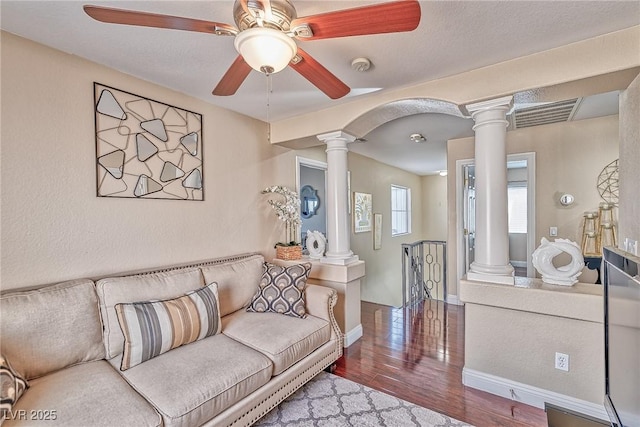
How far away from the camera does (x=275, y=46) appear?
1.27 m

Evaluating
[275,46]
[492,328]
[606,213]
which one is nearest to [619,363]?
[492,328]

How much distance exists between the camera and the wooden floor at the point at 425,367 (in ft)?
6.59

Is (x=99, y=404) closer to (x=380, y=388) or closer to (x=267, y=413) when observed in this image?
(x=267, y=413)

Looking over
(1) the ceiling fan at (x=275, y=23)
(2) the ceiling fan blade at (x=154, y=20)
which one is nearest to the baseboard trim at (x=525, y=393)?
(1) the ceiling fan at (x=275, y=23)

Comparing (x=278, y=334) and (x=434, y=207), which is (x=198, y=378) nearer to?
(x=278, y=334)

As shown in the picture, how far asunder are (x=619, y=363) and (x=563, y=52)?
1894 millimetres

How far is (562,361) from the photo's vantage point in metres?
2.01

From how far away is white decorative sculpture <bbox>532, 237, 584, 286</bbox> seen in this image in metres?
2.05

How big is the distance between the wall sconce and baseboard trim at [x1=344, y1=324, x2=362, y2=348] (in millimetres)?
2831

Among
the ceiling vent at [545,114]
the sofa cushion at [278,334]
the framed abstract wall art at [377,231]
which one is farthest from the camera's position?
the framed abstract wall art at [377,231]

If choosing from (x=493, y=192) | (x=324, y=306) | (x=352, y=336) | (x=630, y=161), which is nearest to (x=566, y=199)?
(x=630, y=161)

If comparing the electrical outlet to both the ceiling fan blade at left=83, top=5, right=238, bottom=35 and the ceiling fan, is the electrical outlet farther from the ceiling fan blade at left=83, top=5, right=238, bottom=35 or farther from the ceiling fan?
the ceiling fan blade at left=83, top=5, right=238, bottom=35

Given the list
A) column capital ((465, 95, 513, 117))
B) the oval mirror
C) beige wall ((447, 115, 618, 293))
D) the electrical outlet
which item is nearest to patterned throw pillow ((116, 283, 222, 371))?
the electrical outlet

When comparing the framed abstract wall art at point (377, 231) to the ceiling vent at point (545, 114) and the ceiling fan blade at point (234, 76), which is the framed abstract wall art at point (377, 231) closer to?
the ceiling vent at point (545, 114)
